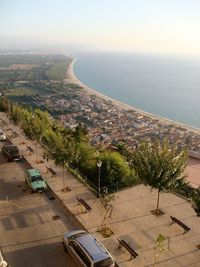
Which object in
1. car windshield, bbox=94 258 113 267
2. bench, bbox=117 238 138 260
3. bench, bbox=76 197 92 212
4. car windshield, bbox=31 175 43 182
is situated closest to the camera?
car windshield, bbox=94 258 113 267

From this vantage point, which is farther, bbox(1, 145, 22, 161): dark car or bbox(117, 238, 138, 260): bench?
bbox(1, 145, 22, 161): dark car

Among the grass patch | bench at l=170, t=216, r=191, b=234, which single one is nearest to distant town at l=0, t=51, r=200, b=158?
bench at l=170, t=216, r=191, b=234

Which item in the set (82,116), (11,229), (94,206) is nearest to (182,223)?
(94,206)

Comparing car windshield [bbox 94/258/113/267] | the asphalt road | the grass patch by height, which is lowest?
the grass patch

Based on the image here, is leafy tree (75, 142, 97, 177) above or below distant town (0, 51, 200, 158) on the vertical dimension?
above

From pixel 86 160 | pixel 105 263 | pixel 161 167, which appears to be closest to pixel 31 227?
pixel 105 263

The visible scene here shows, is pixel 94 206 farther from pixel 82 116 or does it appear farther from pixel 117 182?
pixel 82 116

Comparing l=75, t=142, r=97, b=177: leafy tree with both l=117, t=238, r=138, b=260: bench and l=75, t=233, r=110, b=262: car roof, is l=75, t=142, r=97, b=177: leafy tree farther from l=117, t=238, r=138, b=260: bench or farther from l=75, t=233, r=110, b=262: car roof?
l=75, t=233, r=110, b=262: car roof
